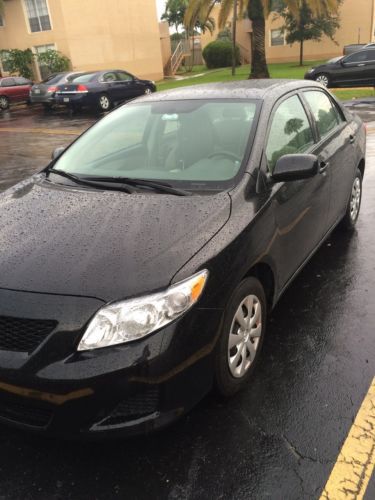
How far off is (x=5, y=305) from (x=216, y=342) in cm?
99

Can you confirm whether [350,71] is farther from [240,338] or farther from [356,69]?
[240,338]

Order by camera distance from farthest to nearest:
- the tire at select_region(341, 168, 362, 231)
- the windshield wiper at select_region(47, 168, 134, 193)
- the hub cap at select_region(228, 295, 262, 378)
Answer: the tire at select_region(341, 168, 362, 231) < the windshield wiper at select_region(47, 168, 134, 193) < the hub cap at select_region(228, 295, 262, 378)

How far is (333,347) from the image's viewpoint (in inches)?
121

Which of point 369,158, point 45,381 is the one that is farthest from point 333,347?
point 369,158

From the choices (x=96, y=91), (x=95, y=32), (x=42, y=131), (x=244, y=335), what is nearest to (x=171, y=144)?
(x=244, y=335)

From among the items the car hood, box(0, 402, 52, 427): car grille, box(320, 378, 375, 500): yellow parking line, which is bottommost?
box(320, 378, 375, 500): yellow parking line

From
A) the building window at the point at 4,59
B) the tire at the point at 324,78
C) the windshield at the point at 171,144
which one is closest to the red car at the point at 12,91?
the building window at the point at 4,59

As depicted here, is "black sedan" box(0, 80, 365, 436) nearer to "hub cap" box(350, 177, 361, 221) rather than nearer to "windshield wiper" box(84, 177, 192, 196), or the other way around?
"windshield wiper" box(84, 177, 192, 196)

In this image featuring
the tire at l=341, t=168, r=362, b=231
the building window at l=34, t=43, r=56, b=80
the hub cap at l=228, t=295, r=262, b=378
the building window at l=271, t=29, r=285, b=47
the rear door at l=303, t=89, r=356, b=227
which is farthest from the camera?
the building window at l=271, t=29, r=285, b=47

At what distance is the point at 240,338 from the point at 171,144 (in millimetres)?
1511

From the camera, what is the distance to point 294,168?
2887 mm


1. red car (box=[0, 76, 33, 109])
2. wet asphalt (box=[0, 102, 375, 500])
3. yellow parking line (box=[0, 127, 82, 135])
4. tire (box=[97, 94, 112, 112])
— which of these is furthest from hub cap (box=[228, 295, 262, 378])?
red car (box=[0, 76, 33, 109])

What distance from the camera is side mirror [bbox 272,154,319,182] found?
2.89 meters

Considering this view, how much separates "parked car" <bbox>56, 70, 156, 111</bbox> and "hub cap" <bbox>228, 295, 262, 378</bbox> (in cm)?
1684
